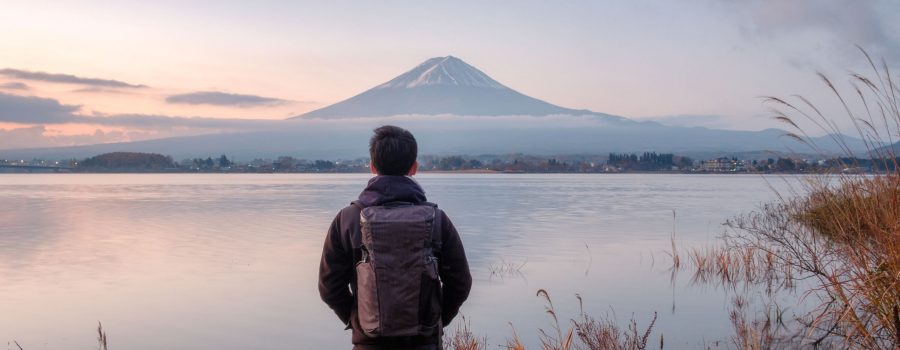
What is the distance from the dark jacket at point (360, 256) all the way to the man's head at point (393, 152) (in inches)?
1.7

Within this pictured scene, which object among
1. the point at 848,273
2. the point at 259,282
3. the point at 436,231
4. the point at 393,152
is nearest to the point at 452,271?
the point at 436,231

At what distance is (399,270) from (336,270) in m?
0.35

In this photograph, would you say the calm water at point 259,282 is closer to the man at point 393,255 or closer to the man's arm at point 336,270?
the man's arm at point 336,270

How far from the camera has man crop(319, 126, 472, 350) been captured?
12.1 ft

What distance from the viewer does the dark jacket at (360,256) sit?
3752 millimetres

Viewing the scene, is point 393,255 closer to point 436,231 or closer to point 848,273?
point 436,231

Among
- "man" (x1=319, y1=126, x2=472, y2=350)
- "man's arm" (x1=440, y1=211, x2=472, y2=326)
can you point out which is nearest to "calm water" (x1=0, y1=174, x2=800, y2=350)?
"man's arm" (x1=440, y1=211, x2=472, y2=326)

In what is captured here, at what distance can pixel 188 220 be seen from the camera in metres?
28.6

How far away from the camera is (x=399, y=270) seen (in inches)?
147

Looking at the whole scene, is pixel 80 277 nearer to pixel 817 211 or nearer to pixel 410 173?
pixel 410 173

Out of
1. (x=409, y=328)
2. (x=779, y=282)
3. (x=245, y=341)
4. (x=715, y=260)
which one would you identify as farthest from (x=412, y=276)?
(x=715, y=260)

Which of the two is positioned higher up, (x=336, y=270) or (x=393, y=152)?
(x=393, y=152)

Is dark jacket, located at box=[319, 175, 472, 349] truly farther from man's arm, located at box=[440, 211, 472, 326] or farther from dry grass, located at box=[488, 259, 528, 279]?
dry grass, located at box=[488, 259, 528, 279]

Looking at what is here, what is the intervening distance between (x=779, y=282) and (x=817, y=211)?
5368 millimetres
